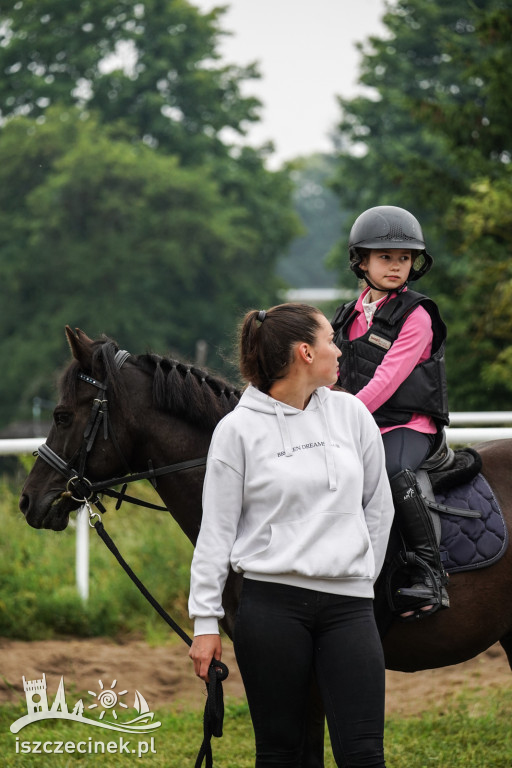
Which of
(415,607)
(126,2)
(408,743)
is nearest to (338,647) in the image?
(415,607)

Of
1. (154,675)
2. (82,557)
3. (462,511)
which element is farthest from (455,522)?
(82,557)

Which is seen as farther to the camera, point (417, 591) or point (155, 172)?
point (155, 172)

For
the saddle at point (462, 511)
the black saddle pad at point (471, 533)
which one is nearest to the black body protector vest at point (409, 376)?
the saddle at point (462, 511)

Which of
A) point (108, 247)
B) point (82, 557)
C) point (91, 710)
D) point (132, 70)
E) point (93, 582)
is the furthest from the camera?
point (132, 70)

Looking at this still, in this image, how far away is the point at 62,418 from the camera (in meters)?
3.96

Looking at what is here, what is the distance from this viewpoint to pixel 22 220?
3631 cm

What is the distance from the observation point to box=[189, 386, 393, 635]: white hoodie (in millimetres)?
2896

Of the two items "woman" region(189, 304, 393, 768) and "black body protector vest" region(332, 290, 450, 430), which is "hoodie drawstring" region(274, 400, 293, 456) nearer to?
"woman" region(189, 304, 393, 768)

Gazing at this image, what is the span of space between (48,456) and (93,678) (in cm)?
268

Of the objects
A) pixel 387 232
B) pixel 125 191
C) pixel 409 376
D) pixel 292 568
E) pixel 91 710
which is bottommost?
pixel 125 191

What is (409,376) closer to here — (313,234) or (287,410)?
(287,410)

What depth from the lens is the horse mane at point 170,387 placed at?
13.0ft

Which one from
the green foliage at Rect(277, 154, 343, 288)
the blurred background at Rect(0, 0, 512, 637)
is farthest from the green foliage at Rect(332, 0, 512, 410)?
the green foliage at Rect(277, 154, 343, 288)

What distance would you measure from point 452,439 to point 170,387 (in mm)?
2696
